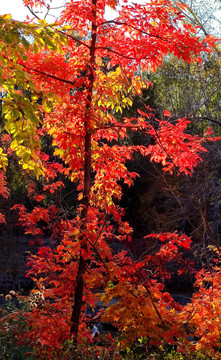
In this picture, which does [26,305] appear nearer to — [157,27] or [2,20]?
[2,20]

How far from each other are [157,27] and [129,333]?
330 centimetres

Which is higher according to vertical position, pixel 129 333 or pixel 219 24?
pixel 219 24

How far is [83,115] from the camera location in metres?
4.26

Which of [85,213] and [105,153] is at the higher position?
[105,153]

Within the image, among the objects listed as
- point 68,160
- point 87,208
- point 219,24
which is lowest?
point 87,208

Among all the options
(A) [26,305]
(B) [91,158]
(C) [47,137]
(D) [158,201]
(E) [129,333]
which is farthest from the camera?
(D) [158,201]

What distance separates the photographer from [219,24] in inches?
555

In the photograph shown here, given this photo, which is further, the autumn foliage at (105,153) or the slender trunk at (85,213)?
the slender trunk at (85,213)

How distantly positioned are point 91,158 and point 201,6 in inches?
457

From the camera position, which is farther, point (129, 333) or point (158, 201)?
point (158, 201)

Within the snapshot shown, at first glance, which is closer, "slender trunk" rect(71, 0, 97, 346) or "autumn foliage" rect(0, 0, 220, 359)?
"autumn foliage" rect(0, 0, 220, 359)

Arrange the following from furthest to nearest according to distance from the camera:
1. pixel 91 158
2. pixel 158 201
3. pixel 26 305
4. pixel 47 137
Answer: pixel 158 201 < pixel 47 137 < pixel 91 158 < pixel 26 305

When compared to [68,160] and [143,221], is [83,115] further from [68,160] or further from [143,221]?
[143,221]

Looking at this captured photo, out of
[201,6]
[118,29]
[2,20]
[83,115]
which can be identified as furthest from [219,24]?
[2,20]
